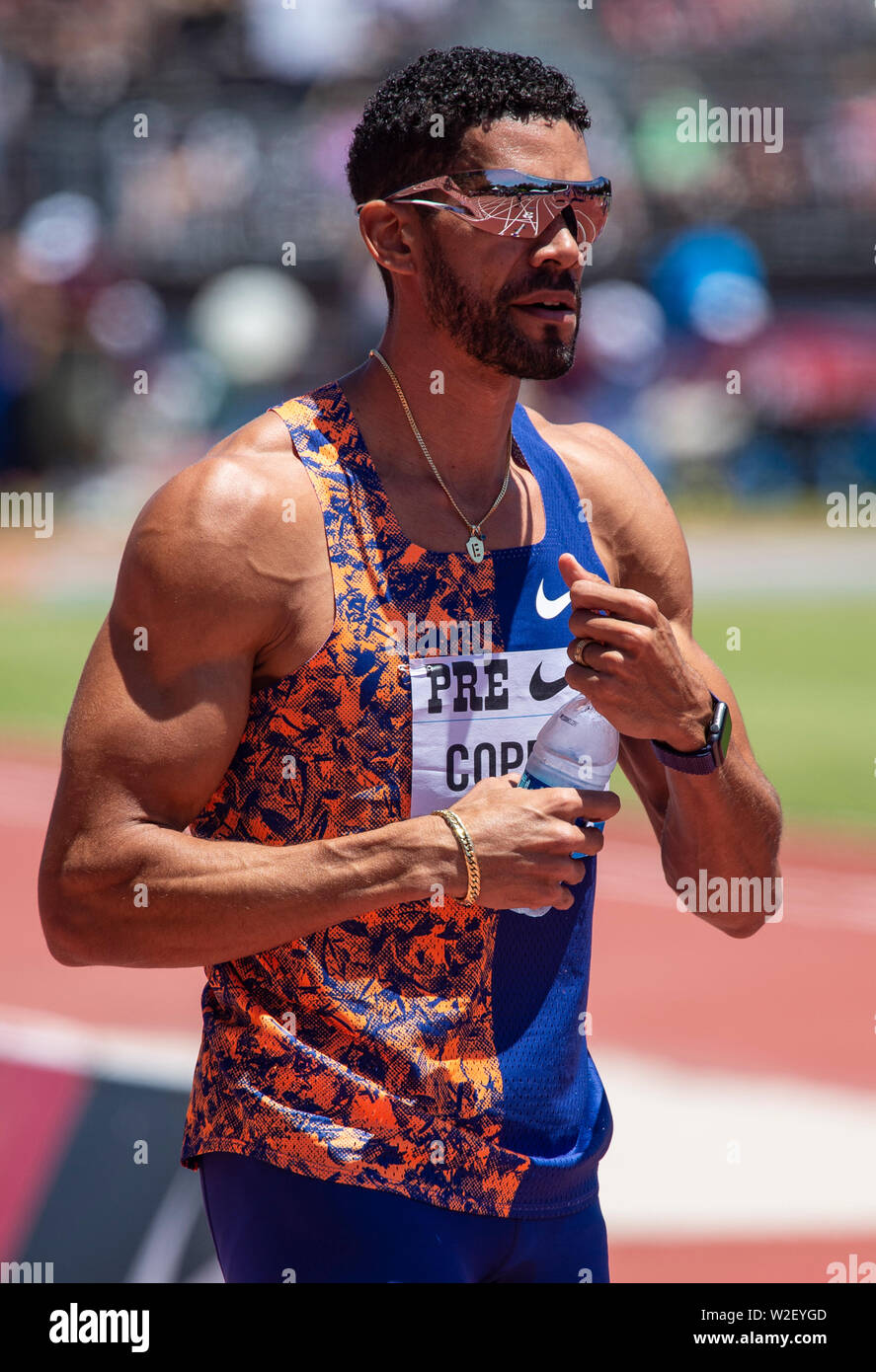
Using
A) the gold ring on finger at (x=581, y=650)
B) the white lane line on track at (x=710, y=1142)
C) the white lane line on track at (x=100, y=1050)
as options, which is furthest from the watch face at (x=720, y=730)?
the white lane line on track at (x=100, y=1050)

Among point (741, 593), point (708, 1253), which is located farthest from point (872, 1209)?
point (741, 593)

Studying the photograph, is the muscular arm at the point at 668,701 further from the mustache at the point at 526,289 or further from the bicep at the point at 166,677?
the bicep at the point at 166,677

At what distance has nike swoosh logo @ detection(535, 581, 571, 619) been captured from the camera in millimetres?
2766

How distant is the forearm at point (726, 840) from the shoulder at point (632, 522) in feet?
1.24

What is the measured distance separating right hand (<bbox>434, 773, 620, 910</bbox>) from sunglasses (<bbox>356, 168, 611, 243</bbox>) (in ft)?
2.93

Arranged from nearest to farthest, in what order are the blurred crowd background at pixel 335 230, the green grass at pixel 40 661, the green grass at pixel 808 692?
the green grass at pixel 808 692 → the green grass at pixel 40 661 → the blurred crowd background at pixel 335 230

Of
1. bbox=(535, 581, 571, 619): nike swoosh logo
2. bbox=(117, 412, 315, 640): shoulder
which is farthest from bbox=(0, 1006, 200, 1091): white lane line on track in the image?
bbox=(117, 412, 315, 640): shoulder

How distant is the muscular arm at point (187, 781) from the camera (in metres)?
2.46

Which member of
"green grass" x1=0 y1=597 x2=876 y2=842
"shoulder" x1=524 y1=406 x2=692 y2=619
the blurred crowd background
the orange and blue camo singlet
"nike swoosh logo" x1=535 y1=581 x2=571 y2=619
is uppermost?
the blurred crowd background

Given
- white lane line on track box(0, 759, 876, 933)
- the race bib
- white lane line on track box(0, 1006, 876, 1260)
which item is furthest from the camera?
white lane line on track box(0, 759, 876, 933)

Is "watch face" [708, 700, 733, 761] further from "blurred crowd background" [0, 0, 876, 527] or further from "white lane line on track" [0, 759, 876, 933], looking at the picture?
"blurred crowd background" [0, 0, 876, 527]

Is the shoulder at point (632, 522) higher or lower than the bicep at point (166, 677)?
higher

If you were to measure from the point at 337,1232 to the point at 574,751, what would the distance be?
81cm

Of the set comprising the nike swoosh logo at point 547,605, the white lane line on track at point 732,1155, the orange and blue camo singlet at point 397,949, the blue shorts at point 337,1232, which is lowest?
the white lane line on track at point 732,1155
